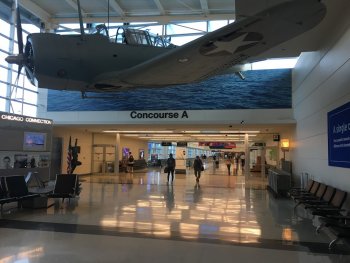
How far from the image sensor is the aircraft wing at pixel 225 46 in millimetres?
4578

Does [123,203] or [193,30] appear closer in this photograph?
[123,203]

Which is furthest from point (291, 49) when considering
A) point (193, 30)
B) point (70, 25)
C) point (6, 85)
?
point (70, 25)

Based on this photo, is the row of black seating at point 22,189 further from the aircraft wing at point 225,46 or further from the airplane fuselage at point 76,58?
the aircraft wing at point 225,46

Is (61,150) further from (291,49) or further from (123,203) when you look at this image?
(291,49)

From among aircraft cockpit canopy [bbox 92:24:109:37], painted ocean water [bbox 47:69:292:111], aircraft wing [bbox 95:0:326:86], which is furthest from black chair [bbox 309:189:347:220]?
painted ocean water [bbox 47:69:292:111]

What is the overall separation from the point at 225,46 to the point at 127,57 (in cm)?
290

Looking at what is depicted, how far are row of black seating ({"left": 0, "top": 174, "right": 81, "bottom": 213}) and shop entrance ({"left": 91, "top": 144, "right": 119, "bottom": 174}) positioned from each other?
13641 millimetres

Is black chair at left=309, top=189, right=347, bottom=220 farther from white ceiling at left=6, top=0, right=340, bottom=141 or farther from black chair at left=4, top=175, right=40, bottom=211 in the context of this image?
white ceiling at left=6, top=0, right=340, bottom=141

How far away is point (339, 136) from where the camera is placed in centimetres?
720

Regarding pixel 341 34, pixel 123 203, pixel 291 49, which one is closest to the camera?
pixel 341 34

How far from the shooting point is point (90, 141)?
23.2 m

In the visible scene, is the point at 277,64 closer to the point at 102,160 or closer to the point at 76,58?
the point at 76,58

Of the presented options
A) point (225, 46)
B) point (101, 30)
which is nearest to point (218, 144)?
point (101, 30)

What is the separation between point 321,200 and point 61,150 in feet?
50.8
